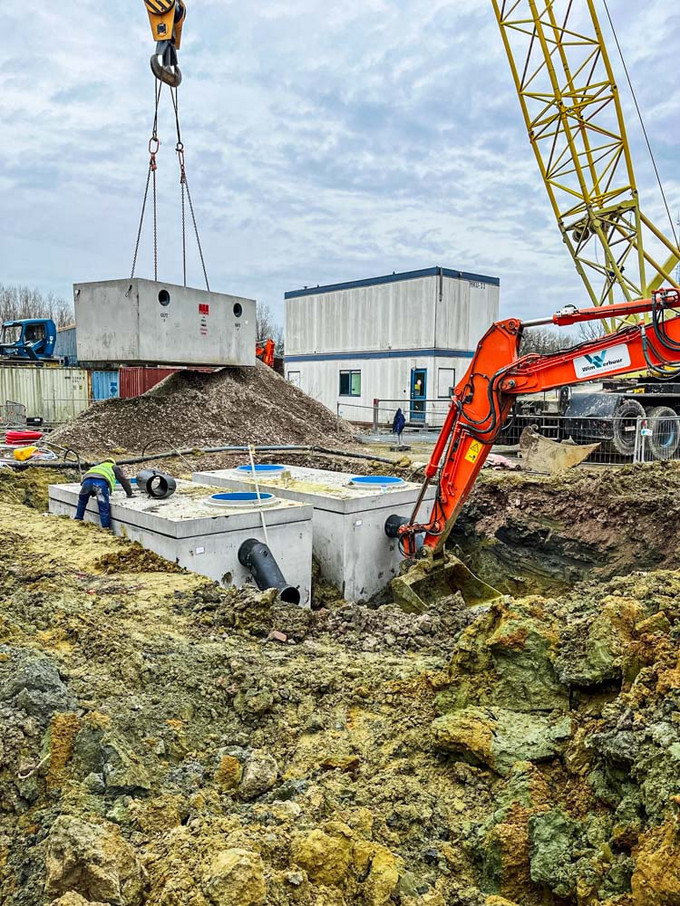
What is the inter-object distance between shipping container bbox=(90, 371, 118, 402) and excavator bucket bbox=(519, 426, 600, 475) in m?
18.3

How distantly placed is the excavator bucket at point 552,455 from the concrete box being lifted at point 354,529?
5.06 metres

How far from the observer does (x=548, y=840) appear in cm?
272

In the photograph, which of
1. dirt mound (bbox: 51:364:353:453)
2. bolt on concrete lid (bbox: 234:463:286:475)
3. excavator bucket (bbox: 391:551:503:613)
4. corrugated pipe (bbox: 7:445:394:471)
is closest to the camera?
excavator bucket (bbox: 391:551:503:613)

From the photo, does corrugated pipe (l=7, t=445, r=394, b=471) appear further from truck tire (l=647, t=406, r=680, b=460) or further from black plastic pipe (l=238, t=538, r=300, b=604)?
truck tire (l=647, t=406, r=680, b=460)

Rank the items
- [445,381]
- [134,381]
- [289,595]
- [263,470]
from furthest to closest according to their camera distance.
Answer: [445,381], [134,381], [263,470], [289,595]

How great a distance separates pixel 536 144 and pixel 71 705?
68.8 ft

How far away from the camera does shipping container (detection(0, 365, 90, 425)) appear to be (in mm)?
23531

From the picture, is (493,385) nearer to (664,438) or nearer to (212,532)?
(212,532)

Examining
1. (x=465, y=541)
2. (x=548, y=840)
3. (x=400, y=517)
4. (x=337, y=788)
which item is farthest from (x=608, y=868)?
(x=465, y=541)

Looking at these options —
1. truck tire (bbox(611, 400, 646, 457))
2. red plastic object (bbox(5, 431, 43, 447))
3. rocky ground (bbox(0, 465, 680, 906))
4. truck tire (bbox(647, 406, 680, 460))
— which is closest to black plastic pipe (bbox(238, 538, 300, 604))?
rocky ground (bbox(0, 465, 680, 906))

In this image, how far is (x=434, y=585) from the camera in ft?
29.4

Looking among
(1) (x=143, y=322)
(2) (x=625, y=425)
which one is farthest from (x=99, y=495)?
(2) (x=625, y=425)

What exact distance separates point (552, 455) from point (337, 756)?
1196cm

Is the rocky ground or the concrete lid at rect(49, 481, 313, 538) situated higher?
the concrete lid at rect(49, 481, 313, 538)
